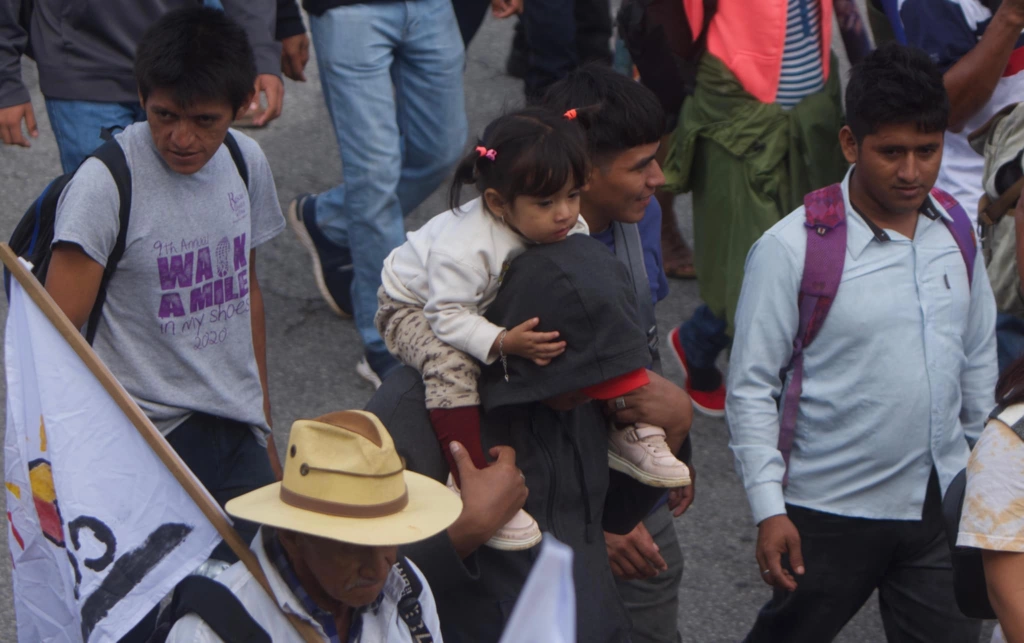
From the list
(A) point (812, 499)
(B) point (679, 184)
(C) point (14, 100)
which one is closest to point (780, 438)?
(A) point (812, 499)

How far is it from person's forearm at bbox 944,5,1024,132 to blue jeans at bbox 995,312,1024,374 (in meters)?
0.68

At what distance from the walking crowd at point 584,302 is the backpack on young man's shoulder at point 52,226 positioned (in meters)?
0.01

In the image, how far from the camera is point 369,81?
503 centimetres

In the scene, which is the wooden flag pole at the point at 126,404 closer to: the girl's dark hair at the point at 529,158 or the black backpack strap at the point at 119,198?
the black backpack strap at the point at 119,198

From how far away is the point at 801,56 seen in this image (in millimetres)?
4836

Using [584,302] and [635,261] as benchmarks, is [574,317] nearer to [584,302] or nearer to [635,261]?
[584,302]

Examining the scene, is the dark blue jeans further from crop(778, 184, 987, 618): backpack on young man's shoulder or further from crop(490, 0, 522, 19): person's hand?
crop(490, 0, 522, 19): person's hand

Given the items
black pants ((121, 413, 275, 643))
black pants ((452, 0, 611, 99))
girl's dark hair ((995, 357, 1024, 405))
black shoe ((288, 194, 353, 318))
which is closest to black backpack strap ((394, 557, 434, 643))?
girl's dark hair ((995, 357, 1024, 405))

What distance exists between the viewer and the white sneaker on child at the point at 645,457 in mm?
2980

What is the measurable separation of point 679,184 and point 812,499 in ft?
5.69

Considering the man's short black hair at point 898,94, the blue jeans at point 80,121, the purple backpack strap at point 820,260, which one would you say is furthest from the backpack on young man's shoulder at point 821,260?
the blue jeans at point 80,121

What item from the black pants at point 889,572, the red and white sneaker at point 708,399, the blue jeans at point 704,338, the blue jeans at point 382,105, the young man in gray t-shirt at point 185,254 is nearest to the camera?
the young man in gray t-shirt at point 185,254

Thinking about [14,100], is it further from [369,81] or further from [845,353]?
[845,353]

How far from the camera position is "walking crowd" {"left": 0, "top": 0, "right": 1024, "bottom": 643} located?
A: 2510mm
